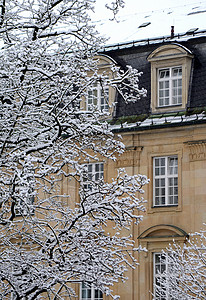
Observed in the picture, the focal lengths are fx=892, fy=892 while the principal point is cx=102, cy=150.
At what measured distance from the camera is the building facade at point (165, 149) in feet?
109

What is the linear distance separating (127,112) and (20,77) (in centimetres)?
1858

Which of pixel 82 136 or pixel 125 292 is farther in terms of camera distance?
pixel 125 292

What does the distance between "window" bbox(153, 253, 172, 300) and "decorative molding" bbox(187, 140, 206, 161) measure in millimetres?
3858

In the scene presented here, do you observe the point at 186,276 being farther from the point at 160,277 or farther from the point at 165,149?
the point at 165,149

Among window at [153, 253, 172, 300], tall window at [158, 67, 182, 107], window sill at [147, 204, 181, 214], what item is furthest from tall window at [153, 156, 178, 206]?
tall window at [158, 67, 182, 107]

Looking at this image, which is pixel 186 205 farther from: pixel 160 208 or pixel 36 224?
pixel 36 224

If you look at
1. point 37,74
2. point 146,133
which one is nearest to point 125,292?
point 146,133

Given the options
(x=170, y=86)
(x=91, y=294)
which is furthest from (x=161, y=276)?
(x=170, y=86)

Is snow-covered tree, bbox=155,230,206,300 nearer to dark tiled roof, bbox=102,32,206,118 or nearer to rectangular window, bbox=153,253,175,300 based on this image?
rectangular window, bbox=153,253,175,300

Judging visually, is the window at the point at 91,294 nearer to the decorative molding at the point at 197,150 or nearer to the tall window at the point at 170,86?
the decorative molding at the point at 197,150

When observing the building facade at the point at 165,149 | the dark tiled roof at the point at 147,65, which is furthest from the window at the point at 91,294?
the dark tiled roof at the point at 147,65

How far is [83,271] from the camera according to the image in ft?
52.0

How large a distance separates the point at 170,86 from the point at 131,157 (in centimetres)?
316

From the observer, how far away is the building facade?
33.3 metres
